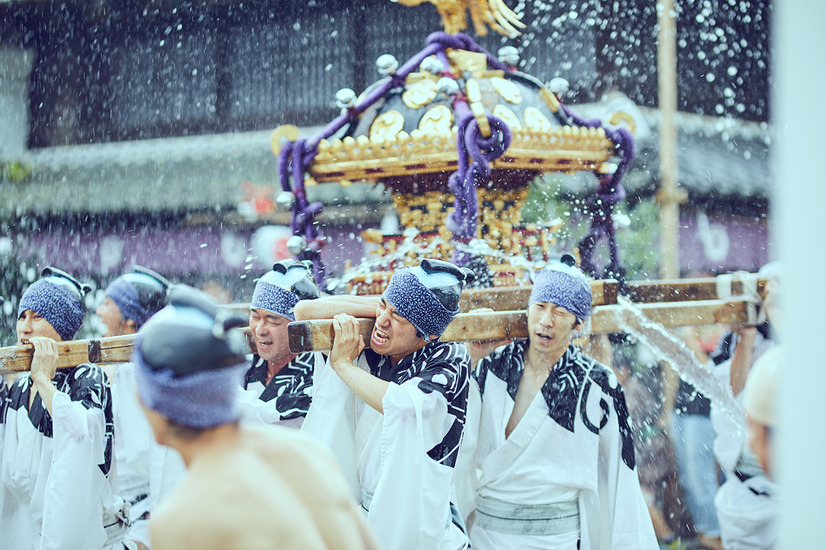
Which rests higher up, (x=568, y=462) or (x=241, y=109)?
(x=241, y=109)

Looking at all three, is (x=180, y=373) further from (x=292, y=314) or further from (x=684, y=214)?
(x=684, y=214)

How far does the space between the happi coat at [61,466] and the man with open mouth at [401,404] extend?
3.41 feet

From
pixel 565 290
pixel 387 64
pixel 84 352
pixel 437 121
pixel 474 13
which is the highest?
pixel 474 13

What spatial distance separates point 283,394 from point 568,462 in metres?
1.20

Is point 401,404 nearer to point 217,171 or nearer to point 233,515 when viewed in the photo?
point 233,515

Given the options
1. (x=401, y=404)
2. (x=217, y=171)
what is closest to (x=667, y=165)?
(x=401, y=404)

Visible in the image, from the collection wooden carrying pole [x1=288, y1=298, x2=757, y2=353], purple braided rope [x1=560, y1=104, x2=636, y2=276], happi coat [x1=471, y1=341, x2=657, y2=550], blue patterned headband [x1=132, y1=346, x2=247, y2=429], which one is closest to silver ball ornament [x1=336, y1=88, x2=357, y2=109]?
purple braided rope [x1=560, y1=104, x2=636, y2=276]

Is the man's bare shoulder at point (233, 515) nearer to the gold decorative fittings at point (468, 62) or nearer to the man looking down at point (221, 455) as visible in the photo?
the man looking down at point (221, 455)

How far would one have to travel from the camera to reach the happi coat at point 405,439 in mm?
2691

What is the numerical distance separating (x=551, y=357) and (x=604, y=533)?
28.9 inches

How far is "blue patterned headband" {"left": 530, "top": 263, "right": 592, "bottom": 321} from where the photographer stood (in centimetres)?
319

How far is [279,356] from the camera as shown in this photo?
11.7ft

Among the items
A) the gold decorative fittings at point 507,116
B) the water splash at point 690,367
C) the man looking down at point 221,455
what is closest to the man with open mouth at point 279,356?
the gold decorative fittings at point 507,116

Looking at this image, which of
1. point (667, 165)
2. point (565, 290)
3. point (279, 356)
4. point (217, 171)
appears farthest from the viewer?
point (217, 171)
